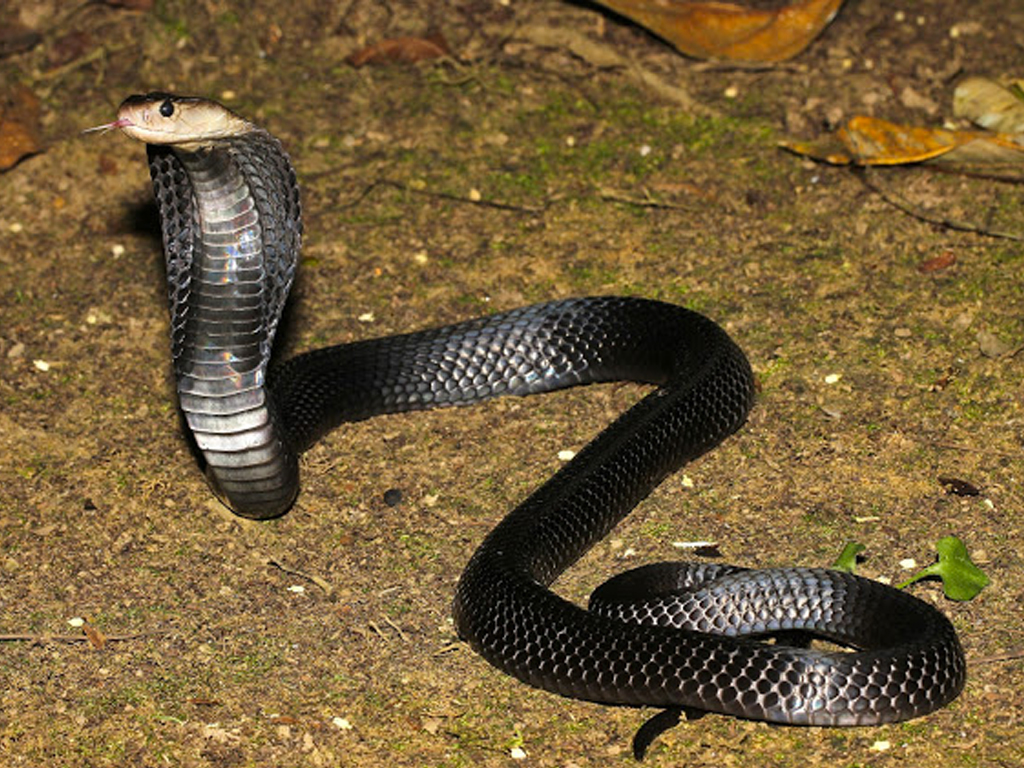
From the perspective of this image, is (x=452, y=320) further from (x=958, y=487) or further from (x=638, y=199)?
(x=958, y=487)

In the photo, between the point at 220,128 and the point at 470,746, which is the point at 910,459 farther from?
the point at 220,128

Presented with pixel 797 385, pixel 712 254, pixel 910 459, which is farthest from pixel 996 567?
pixel 712 254

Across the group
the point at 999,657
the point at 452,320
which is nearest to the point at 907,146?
the point at 452,320

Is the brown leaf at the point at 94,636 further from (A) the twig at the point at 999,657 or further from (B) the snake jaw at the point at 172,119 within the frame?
(A) the twig at the point at 999,657

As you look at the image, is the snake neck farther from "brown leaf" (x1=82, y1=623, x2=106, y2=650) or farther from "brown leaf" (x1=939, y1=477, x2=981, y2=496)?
"brown leaf" (x1=939, y1=477, x2=981, y2=496)

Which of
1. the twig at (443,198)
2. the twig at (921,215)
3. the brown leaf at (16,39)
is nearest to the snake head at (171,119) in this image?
the twig at (443,198)

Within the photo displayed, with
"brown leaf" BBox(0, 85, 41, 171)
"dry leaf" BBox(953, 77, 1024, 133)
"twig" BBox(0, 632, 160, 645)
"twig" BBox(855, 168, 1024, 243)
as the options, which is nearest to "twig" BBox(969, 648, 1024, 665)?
"twig" BBox(0, 632, 160, 645)
